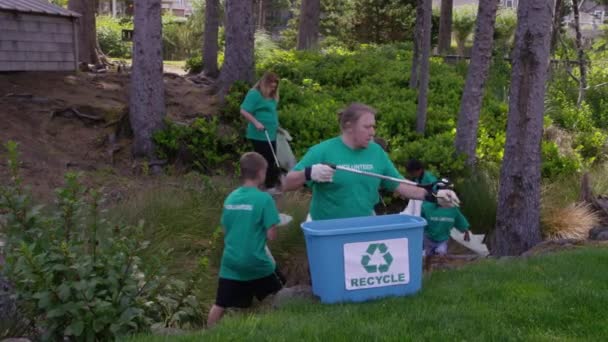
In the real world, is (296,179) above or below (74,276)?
above

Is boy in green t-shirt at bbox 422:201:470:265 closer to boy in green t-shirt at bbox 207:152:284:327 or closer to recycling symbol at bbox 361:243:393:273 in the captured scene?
boy in green t-shirt at bbox 207:152:284:327

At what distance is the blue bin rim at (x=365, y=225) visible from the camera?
4.80 meters

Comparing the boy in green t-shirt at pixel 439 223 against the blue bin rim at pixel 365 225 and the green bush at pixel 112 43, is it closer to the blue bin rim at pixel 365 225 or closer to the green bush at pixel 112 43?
the blue bin rim at pixel 365 225

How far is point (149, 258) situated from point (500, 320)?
3164mm

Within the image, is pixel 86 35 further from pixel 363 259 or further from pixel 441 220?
pixel 363 259

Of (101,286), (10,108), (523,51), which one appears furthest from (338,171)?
(10,108)

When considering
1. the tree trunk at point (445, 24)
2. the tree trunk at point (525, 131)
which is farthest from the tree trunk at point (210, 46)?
the tree trunk at point (525, 131)

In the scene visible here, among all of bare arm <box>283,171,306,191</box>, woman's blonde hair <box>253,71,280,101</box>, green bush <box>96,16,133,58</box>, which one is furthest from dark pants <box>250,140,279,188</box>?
green bush <box>96,16,133,58</box>

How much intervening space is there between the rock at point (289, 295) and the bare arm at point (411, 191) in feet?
3.06

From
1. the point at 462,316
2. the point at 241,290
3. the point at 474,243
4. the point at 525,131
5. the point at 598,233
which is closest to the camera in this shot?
the point at 462,316

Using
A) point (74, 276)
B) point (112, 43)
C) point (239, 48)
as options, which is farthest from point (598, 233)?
point (112, 43)

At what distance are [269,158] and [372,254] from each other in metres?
5.05

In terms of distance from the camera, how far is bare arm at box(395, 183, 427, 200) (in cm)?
525

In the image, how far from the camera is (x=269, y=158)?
9.85 metres
